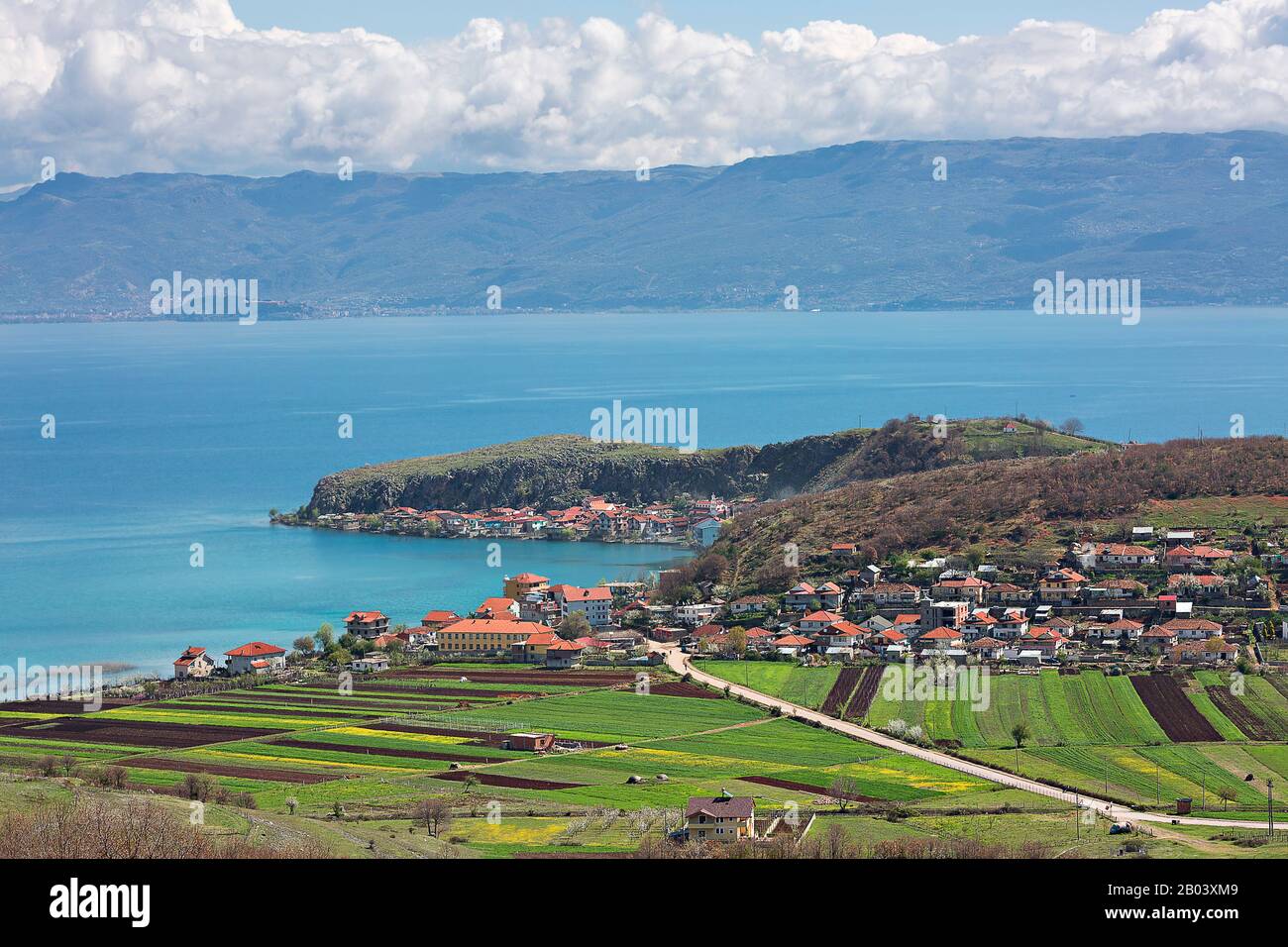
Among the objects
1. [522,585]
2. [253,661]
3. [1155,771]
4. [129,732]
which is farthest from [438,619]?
[1155,771]

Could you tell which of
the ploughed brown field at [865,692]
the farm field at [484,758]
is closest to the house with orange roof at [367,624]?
the farm field at [484,758]

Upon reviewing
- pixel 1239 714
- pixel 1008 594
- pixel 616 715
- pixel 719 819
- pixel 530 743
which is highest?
pixel 1008 594

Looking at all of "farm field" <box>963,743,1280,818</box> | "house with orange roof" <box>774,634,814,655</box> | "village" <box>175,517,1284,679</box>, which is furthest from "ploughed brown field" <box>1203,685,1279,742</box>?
"house with orange roof" <box>774,634,814,655</box>

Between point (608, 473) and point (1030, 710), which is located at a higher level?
point (608, 473)

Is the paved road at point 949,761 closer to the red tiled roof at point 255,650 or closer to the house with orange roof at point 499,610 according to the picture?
the house with orange roof at point 499,610

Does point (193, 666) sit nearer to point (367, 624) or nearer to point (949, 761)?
point (367, 624)

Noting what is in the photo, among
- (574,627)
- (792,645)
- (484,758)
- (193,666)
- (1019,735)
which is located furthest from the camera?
(574,627)
